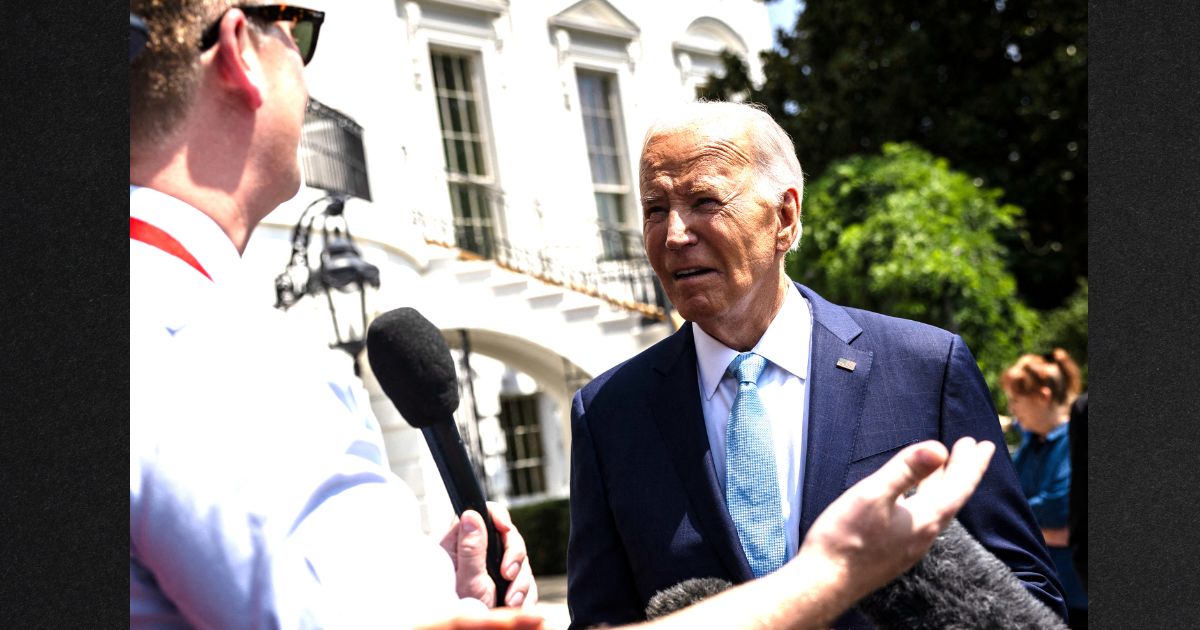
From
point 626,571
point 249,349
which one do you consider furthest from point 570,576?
point 249,349

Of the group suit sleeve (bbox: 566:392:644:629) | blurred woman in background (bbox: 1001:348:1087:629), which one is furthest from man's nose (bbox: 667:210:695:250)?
blurred woman in background (bbox: 1001:348:1087:629)

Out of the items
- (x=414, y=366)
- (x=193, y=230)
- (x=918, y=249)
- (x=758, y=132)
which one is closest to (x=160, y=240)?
(x=193, y=230)

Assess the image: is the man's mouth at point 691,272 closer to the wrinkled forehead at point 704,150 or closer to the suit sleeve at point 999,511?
the wrinkled forehead at point 704,150

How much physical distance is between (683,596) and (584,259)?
1462 millimetres

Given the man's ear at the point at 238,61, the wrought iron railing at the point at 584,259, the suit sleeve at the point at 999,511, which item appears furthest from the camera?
the wrought iron railing at the point at 584,259

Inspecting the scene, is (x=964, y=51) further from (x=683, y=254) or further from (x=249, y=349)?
(x=249, y=349)

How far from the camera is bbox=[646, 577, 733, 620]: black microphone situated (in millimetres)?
1271

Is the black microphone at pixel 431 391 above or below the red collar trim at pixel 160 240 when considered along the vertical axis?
below

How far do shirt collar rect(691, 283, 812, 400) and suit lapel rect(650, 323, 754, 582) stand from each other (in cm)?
3

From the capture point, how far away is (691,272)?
1.89 meters

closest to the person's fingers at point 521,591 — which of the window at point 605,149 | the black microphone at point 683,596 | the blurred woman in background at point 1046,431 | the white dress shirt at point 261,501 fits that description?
the black microphone at point 683,596

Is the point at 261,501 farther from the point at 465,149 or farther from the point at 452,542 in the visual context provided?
the point at 465,149

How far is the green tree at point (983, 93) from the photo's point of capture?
2971mm

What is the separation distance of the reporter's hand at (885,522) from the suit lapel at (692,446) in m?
0.72
